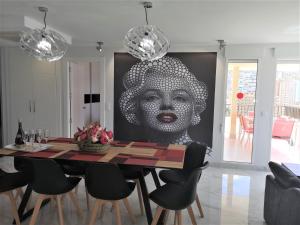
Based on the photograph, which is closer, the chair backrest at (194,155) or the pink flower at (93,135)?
the pink flower at (93,135)

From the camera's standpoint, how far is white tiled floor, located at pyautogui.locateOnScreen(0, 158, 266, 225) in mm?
2959

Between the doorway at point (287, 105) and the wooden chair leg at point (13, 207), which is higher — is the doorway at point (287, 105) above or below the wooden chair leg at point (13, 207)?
above

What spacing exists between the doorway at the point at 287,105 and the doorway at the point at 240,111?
443mm

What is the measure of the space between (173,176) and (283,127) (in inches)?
119

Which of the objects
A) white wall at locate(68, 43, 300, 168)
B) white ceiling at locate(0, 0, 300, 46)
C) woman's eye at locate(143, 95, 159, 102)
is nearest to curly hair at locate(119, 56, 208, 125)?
woman's eye at locate(143, 95, 159, 102)

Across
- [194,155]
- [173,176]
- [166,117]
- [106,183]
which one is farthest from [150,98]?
[106,183]

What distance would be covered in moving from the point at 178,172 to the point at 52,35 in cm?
223

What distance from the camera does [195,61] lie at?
4938mm

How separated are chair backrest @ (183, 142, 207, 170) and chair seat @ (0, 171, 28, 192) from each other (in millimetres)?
1864

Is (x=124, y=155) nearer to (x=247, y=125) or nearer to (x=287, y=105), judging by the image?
(x=247, y=125)

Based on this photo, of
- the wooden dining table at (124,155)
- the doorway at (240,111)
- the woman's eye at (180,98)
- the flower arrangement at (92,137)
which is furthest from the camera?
the woman's eye at (180,98)

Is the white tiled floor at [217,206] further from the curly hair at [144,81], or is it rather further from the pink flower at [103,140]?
the curly hair at [144,81]

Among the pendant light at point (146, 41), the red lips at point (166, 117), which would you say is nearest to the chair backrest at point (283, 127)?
the red lips at point (166, 117)

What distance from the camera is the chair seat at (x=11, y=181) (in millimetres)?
2619
